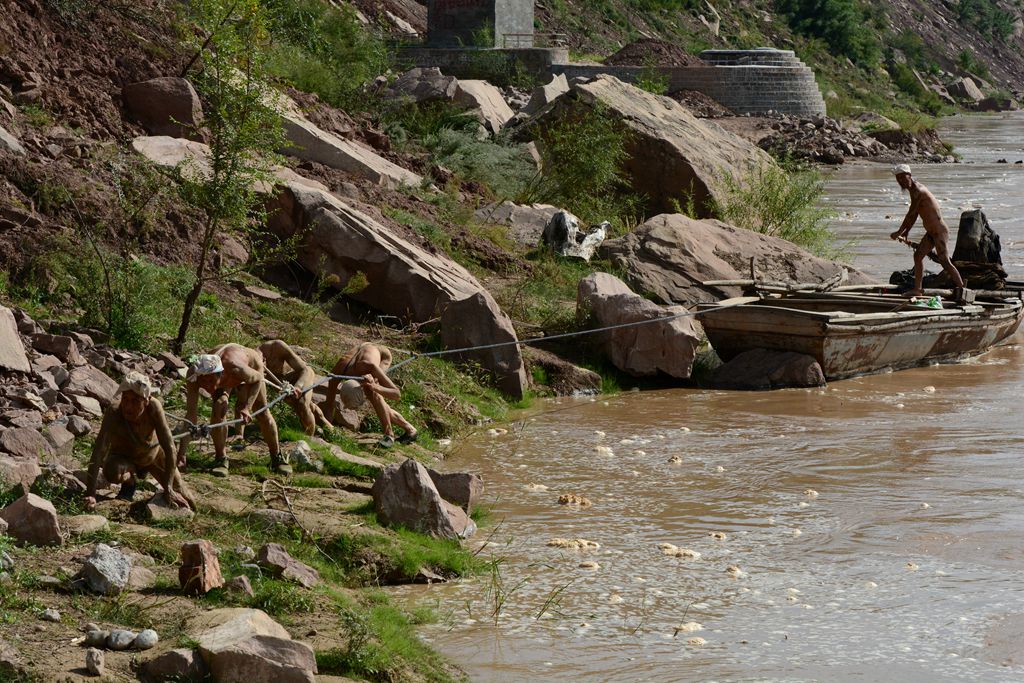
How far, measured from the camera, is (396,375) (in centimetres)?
1058

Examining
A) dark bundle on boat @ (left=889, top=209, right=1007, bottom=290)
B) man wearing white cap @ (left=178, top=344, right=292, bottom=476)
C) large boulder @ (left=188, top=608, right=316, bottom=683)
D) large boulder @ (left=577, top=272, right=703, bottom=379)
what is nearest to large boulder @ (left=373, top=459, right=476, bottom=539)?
man wearing white cap @ (left=178, top=344, right=292, bottom=476)

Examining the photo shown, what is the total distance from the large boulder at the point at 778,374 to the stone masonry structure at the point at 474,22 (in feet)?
94.3

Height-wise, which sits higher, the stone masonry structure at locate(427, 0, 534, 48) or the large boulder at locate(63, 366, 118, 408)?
the stone masonry structure at locate(427, 0, 534, 48)

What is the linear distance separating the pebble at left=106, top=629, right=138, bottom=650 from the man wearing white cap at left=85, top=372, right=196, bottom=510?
1460mm

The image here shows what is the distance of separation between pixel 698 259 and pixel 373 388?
6.14 m

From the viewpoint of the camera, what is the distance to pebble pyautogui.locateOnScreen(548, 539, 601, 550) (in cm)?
756

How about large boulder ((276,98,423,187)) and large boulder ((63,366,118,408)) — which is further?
large boulder ((276,98,423,187))

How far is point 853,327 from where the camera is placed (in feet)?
40.5

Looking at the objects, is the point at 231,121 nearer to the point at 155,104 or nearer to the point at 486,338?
the point at 486,338

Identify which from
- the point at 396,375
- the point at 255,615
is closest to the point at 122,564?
the point at 255,615

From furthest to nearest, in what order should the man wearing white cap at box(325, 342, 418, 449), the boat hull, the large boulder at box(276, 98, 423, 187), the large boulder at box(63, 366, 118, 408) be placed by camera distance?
the large boulder at box(276, 98, 423, 187)
the boat hull
the man wearing white cap at box(325, 342, 418, 449)
the large boulder at box(63, 366, 118, 408)

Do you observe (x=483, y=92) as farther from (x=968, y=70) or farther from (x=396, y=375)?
(x=968, y=70)

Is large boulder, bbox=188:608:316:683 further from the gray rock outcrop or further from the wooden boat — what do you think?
the wooden boat

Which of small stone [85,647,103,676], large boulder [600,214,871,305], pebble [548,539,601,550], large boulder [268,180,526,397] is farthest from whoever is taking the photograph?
large boulder [600,214,871,305]
